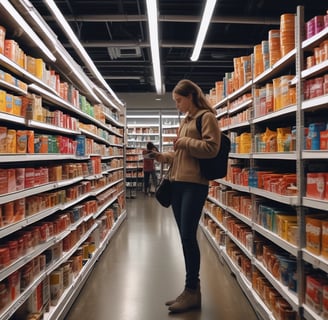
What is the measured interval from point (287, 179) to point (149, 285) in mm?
1921

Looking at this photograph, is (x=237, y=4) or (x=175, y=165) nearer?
(x=175, y=165)

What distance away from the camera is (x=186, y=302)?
288 centimetres

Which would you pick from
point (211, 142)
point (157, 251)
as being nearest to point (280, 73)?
point (211, 142)

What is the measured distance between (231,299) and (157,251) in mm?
1864

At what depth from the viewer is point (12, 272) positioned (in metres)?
2.08

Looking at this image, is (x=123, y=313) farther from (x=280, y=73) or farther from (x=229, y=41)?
(x=229, y=41)

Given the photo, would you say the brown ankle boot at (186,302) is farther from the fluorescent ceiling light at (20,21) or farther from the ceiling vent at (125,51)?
the ceiling vent at (125,51)

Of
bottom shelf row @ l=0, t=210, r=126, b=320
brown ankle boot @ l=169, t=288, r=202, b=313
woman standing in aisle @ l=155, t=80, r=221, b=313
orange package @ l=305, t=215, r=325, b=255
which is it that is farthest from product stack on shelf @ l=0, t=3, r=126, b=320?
orange package @ l=305, t=215, r=325, b=255

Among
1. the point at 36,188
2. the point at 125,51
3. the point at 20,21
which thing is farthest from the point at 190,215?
the point at 125,51

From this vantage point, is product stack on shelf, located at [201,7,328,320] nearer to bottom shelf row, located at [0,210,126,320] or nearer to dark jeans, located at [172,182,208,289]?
dark jeans, located at [172,182,208,289]

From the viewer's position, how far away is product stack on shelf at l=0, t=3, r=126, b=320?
2.10 meters

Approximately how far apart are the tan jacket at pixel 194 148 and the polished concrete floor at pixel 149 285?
1.16 m

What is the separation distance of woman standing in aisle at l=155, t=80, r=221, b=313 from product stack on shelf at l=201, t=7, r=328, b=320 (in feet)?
1.71

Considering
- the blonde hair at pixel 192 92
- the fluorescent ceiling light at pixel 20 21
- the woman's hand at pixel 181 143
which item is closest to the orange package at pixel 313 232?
the woman's hand at pixel 181 143
